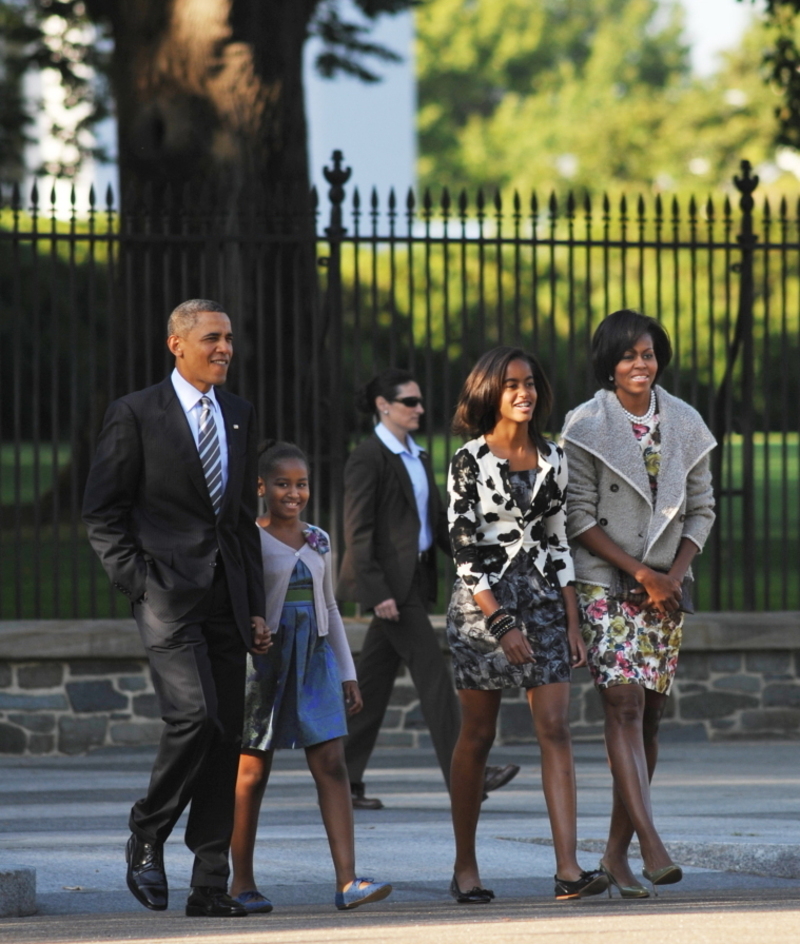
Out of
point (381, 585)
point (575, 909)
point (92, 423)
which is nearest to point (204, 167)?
point (92, 423)

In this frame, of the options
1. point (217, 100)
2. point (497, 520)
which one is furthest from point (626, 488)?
point (217, 100)

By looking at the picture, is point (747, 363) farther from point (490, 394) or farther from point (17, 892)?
point (17, 892)

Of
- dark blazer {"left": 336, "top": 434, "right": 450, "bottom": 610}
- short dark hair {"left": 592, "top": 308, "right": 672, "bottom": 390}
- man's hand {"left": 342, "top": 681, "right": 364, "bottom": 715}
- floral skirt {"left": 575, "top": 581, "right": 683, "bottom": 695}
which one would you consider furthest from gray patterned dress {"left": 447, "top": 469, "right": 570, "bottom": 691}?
dark blazer {"left": 336, "top": 434, "right": 450, "bottom": 610}

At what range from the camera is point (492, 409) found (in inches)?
217

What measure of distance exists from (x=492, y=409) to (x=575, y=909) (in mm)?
1533

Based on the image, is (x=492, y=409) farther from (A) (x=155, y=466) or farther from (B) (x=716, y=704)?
(B) (x=716, y=704)

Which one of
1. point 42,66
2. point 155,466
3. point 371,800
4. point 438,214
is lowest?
point 371,800

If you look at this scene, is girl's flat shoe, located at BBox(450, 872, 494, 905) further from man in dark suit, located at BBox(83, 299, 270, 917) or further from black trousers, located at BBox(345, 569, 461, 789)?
black trousers, located at BBox(345, 569, 461, 789)

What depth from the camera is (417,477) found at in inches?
308

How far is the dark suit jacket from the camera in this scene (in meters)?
5.14

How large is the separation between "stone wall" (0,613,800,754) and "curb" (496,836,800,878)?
3.60 metres

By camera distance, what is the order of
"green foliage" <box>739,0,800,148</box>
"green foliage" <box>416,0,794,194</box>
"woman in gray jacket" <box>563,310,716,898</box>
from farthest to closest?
"green foliage" <box>416,0,794,194</box>
"green foliage" <box>739,0,800,148</box>
"woman in gray jacket" <box>563,310,716,898</box>

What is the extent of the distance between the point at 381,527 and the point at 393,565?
0.19m

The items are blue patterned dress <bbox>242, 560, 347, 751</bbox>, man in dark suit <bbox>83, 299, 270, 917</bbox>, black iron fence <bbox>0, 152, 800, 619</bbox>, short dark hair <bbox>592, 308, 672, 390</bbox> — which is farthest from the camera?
black iron fence <bbox>0, 152, 800, 619</bbox>
